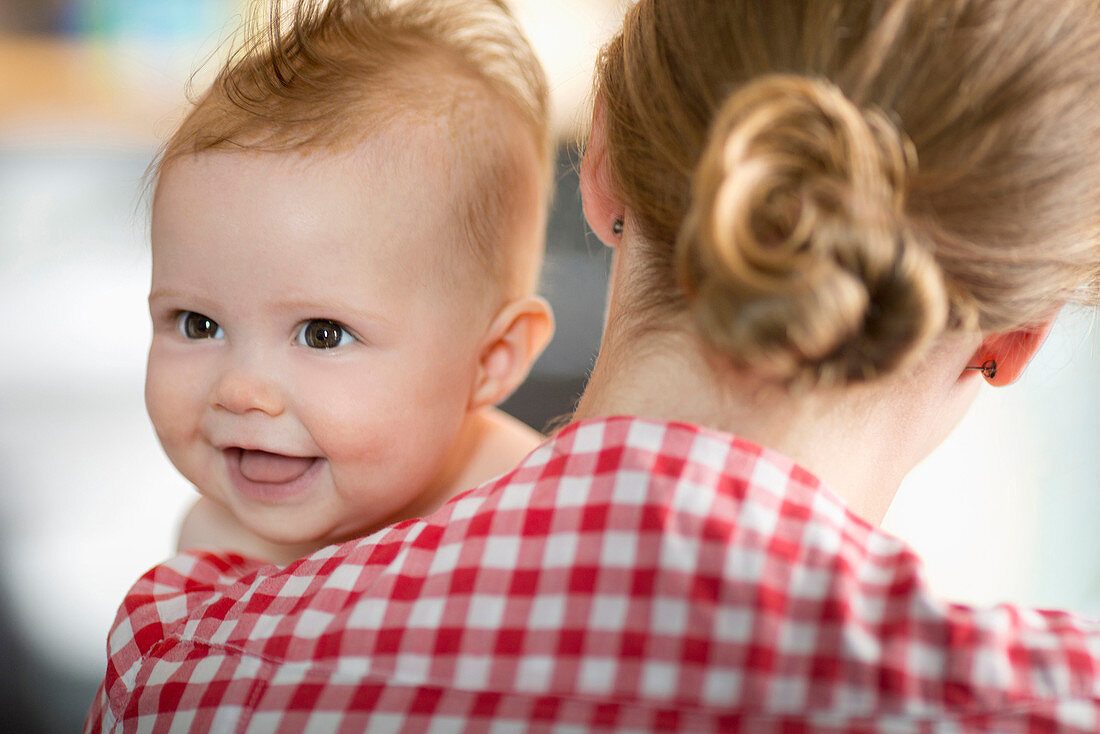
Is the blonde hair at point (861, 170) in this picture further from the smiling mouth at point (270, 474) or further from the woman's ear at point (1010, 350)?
the smiling mouth at point (270, 474)

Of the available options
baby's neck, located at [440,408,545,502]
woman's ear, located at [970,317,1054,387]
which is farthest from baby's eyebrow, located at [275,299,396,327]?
woman's ear, located at [970,317,1054,387]

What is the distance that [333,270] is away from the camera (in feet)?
2.68

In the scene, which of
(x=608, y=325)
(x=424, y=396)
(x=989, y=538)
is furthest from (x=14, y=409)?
(x=989, y=538)

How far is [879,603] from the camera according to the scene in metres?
0.50

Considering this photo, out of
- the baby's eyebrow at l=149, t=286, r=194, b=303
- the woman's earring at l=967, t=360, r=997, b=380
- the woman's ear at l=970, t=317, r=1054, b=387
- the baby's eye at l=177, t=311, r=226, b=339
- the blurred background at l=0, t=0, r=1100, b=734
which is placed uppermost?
the woman's ear at l=970, t=317, r=1054, b=387

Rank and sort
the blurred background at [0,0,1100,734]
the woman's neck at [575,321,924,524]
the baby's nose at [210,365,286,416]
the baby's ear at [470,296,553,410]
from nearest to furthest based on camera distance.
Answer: the woman's neck at [575,321,924,524], the baby's nose at [210,365,286,416], the baby's ear at [470,296,553,410], the blurred background at [0,0,1100,734]

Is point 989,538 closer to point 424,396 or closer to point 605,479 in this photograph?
point 424,396

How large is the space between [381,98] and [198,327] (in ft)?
0.85

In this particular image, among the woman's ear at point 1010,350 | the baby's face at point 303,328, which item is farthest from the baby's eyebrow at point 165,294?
the woman's ear at point 1010,350

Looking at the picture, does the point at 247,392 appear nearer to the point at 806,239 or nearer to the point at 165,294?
the point at 165,294

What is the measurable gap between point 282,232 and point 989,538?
1.48m

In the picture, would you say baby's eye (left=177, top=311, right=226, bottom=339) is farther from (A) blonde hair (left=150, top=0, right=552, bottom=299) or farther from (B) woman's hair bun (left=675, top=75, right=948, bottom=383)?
(B) woman's hair bun (left=675, top=75, right=948, bottom=383)

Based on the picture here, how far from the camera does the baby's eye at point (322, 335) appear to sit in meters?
0.84

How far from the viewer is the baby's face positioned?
0.81 meters
